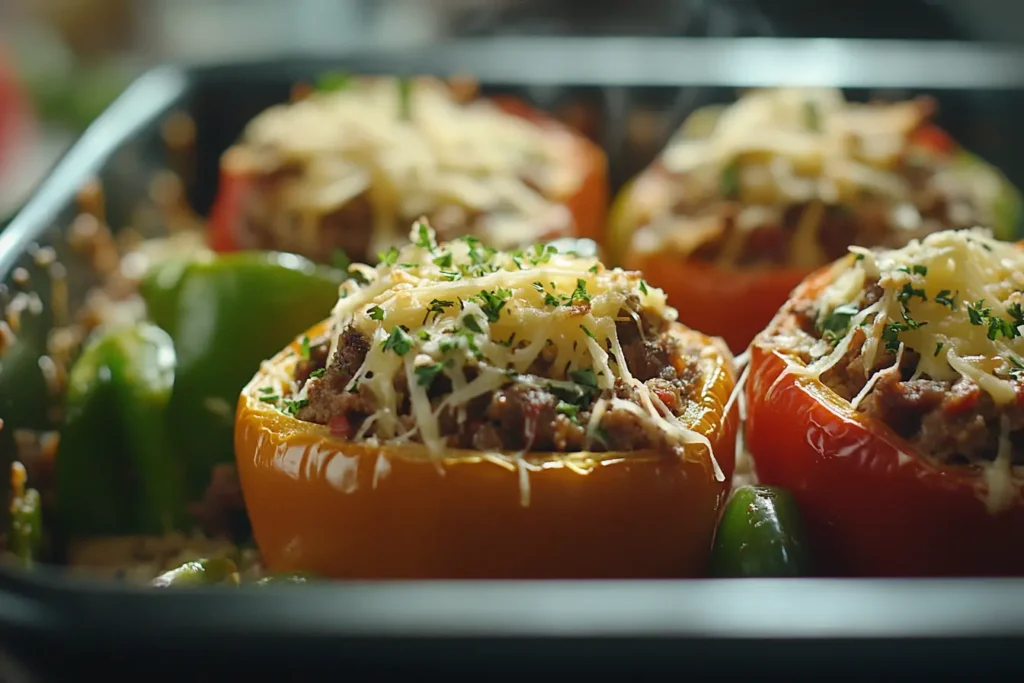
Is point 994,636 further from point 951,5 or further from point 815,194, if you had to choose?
point 951,5

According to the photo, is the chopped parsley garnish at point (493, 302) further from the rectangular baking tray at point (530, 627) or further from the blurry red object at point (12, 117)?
the blurry red object at point (12, 117)

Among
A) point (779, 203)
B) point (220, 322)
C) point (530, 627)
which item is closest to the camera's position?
point (530, 627)

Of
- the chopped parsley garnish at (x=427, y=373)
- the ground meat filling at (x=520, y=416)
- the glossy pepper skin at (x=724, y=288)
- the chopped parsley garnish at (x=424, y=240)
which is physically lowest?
the glossy pepper skin at (x=724, y=288)

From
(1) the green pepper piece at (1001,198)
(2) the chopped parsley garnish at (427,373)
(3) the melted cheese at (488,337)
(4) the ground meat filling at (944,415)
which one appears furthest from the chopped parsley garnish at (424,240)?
(1) the green pepper piece at (1001,198)

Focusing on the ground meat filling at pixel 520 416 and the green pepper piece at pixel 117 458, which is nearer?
the ground meat filling at pixel 520 416

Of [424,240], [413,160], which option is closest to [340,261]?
[413,160]

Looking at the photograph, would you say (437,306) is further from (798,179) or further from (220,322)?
(798,179)

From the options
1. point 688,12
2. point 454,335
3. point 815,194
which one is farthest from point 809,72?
point 454,335
